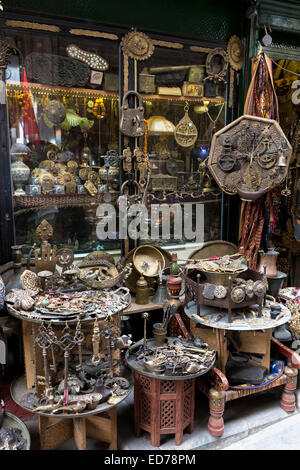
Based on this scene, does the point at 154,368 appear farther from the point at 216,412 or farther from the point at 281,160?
the point at 281,160

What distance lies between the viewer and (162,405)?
9.70 feet

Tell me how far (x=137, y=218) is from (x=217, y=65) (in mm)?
2027

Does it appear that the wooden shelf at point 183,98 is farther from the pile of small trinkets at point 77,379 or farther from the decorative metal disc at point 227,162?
the pile of small trinkets at point 77,379

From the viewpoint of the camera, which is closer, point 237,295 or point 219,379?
point 219,379

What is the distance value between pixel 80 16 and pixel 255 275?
3.02m

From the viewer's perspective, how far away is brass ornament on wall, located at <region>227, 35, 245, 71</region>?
455 cm

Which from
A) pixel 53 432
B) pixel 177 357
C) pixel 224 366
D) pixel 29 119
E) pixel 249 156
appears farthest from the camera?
pixel 249 156

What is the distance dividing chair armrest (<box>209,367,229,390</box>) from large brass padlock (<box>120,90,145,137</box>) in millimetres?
2480

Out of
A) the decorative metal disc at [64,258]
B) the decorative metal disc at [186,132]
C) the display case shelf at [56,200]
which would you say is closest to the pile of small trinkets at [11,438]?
the decorative metal disc at [64,258]

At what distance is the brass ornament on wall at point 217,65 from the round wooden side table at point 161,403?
331 cm

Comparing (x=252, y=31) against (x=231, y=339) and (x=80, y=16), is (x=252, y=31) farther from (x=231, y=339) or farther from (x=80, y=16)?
(x=231, y=339)

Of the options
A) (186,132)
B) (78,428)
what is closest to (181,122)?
(186,132)

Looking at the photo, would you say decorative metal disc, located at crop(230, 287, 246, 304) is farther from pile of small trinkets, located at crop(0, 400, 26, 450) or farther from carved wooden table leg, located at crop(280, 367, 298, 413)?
pile of small trinkets, located at crop(0, 400, 26, 450)
